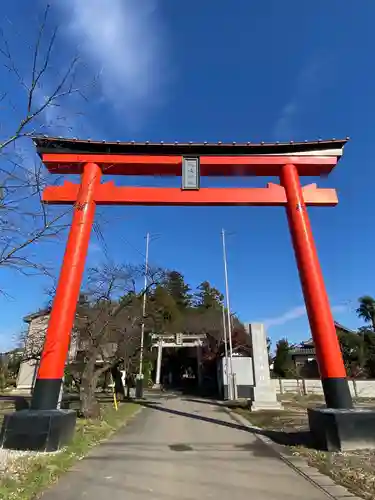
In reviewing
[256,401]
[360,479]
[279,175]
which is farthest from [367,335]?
[360,479]

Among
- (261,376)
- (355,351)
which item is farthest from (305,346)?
(261,376)

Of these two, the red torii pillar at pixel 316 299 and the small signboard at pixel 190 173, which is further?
the small signboard at pixel 190 173

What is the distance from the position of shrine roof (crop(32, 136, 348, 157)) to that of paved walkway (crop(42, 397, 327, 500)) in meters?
7.13

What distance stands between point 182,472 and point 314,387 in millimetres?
22702

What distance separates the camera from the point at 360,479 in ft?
15.9

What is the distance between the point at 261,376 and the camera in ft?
54.9

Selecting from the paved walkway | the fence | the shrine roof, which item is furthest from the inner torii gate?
the fence

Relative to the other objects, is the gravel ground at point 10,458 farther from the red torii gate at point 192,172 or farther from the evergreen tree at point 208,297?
the evergreen tree at point 208,297

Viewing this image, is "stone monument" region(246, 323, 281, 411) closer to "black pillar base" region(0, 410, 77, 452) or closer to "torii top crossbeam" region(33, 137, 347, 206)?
"torii top crossbeam" region(33, 137, 347, 206)

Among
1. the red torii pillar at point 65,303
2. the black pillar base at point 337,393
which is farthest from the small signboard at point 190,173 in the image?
the black pillar base at point 337,393

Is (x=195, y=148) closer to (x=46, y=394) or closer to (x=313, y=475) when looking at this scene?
(x=46, y=394)

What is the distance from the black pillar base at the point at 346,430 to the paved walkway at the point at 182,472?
3.71 feet

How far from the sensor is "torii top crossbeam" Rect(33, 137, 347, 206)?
925 centimetres

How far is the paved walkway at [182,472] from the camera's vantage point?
14.3ft
